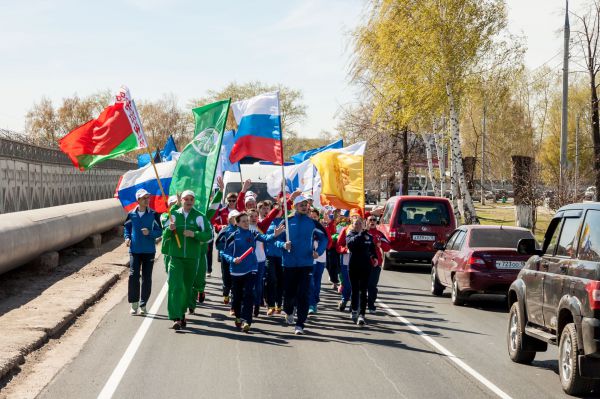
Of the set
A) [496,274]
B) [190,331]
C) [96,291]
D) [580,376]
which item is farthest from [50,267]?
[580,376]

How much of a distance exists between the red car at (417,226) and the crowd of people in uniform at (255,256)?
7.72m

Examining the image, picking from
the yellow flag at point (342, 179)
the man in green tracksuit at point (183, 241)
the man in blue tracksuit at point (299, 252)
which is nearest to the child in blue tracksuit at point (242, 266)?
the man in blue tracksuit at point (299, 252)

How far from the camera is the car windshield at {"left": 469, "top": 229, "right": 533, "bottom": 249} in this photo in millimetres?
16609

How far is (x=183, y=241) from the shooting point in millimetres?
13094

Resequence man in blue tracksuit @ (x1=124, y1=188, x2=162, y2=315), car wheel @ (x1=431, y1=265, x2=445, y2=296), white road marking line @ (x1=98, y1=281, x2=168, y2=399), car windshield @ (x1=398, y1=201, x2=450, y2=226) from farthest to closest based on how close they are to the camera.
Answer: car windshield @ (x1=398, y1=201, x2=450, y2=226)
car wheel @ (x1=431, y1=265, x2=445, y2=296)
man in blue tracksuit @ (x1=124, y1=188, x2=162, y2=315)
white road marking line @ (x1=98, y1=281, x2=168, y2=399)

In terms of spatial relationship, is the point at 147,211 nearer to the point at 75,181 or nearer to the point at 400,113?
the point at 75,181

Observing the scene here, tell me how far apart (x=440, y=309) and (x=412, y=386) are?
7.05m

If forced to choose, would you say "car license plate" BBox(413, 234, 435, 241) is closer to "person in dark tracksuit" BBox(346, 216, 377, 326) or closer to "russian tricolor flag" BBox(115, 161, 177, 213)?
"russian tricolor flag" BBox(115, 161, 177, 213)

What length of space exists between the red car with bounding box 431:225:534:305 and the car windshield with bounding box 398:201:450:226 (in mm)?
5399

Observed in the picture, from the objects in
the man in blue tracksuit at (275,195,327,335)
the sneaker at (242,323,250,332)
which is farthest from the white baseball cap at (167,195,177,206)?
the sneaker at (242,323,250,332)

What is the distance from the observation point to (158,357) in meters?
10.5

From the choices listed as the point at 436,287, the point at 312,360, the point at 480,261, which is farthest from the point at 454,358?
the point at 436,287

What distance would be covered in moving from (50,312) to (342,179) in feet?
19.8

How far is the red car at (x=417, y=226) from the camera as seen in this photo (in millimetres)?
23094
